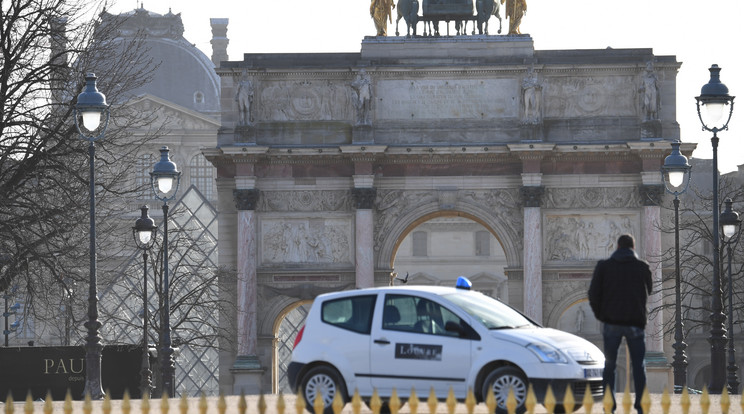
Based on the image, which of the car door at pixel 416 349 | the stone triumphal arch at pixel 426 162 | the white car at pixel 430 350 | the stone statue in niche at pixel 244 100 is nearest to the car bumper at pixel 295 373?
the white car at pixel 430 350

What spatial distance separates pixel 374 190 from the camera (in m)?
53.4

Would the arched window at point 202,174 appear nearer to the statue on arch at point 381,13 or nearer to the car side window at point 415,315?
the statue on arch at point 381,13

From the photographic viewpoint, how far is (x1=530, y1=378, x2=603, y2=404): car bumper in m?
21.0

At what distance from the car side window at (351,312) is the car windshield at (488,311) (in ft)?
3.26

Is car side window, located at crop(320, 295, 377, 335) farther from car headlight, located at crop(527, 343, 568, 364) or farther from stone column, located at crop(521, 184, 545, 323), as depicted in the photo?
stone column, located at crop(521, 184, 545, 323)

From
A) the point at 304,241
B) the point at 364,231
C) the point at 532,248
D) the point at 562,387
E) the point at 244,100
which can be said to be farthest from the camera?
the point at 304,241

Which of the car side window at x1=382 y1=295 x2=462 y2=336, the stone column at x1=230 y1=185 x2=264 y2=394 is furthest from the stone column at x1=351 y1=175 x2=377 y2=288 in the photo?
the car side window at x1=382 y1=295 x2=462 y2=336

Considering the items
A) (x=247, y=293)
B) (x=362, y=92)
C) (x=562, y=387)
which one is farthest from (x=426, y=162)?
(x=562, y=387)

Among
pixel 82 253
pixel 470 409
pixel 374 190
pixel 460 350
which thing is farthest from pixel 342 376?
pixel 374 190

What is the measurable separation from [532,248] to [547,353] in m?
31.9

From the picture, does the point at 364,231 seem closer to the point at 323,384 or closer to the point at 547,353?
the point at 323,384

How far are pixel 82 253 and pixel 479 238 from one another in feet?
202

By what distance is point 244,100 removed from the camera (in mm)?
53094

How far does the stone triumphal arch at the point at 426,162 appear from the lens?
Result: 174ft
